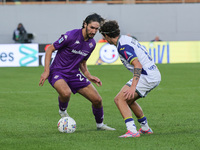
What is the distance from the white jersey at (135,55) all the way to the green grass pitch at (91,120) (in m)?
0.92

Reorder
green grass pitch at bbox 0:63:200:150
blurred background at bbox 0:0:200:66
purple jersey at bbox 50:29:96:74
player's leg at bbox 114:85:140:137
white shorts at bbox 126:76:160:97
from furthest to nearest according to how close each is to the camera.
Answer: blurred background at bbox 0:0:200:66, purple jersey at bbox 50:29:96:74, white shorts at bbox 126:76:160:97, player's leg at bbox 114:85:140:137, green grass pitch at bbox 0:63:200:150

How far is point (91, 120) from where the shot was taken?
8.98 meters

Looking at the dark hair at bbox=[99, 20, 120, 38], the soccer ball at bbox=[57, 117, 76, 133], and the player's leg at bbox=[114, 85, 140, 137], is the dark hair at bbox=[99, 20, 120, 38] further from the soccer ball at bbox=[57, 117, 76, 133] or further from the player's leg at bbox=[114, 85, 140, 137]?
the soccer ball at bbox=[57, 117, 76, 133]

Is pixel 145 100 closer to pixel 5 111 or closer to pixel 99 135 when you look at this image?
pixel 5 111

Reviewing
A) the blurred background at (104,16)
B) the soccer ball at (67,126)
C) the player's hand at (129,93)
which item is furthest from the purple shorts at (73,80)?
the blurred background at (104,16)

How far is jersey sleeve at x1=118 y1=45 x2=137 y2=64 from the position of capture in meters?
6.80

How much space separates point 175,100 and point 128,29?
22.1 metres

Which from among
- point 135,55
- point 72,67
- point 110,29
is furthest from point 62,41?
point 135,55

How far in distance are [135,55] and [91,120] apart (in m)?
2.52

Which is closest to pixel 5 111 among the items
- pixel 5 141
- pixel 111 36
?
pixel 5 141

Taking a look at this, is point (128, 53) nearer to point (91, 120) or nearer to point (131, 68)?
point (131, 68)

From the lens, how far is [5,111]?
10086 mm

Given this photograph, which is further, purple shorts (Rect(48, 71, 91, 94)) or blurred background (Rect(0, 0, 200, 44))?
blurred background (Rect(0, 0, 200, 44))

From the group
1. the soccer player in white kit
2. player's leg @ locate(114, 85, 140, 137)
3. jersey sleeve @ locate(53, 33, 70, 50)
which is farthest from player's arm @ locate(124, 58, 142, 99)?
jersey sleeve @ locate(53, 33, 70, 50)
